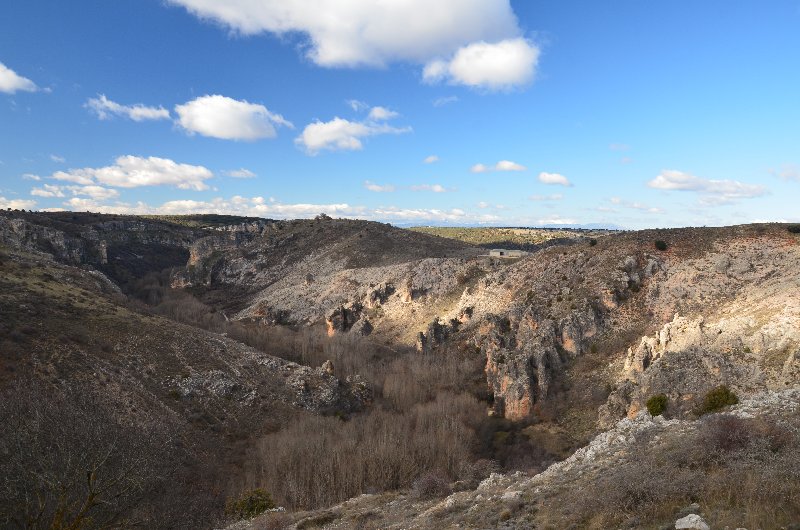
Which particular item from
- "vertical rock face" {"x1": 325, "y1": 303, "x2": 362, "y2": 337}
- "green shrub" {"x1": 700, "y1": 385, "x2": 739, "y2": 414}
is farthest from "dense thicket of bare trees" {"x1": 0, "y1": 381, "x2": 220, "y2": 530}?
"vertical rock face" {"x1": 325, "y1": 303, "x2": 362, "y2": 337}

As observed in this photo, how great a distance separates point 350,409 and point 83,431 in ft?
130

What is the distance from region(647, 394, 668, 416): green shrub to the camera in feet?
134

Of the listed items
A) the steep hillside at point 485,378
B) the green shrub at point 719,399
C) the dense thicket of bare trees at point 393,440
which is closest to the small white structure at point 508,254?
the steep hillside at point 485,378

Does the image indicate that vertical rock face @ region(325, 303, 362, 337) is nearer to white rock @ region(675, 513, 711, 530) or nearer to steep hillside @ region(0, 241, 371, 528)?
steep hillside @ region(0, 241, 371, 528)

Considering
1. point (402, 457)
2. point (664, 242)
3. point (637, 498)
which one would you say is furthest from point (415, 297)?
point (637, 498)

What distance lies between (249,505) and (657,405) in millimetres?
37481

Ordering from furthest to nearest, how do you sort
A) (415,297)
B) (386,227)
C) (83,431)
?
(386,227) < (415,297) < (83,431)

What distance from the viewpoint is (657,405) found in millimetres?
41156

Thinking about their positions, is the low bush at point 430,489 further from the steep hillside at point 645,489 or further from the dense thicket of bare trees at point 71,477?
the dense thicket of bare trees at point 71,477

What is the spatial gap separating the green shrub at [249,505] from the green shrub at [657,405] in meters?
35.1

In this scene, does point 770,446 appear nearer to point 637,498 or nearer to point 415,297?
point 637,498

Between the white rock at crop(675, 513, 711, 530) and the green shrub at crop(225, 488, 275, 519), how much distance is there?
30.5m

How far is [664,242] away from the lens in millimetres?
Result: 71125

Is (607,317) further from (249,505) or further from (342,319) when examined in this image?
(342,319)
